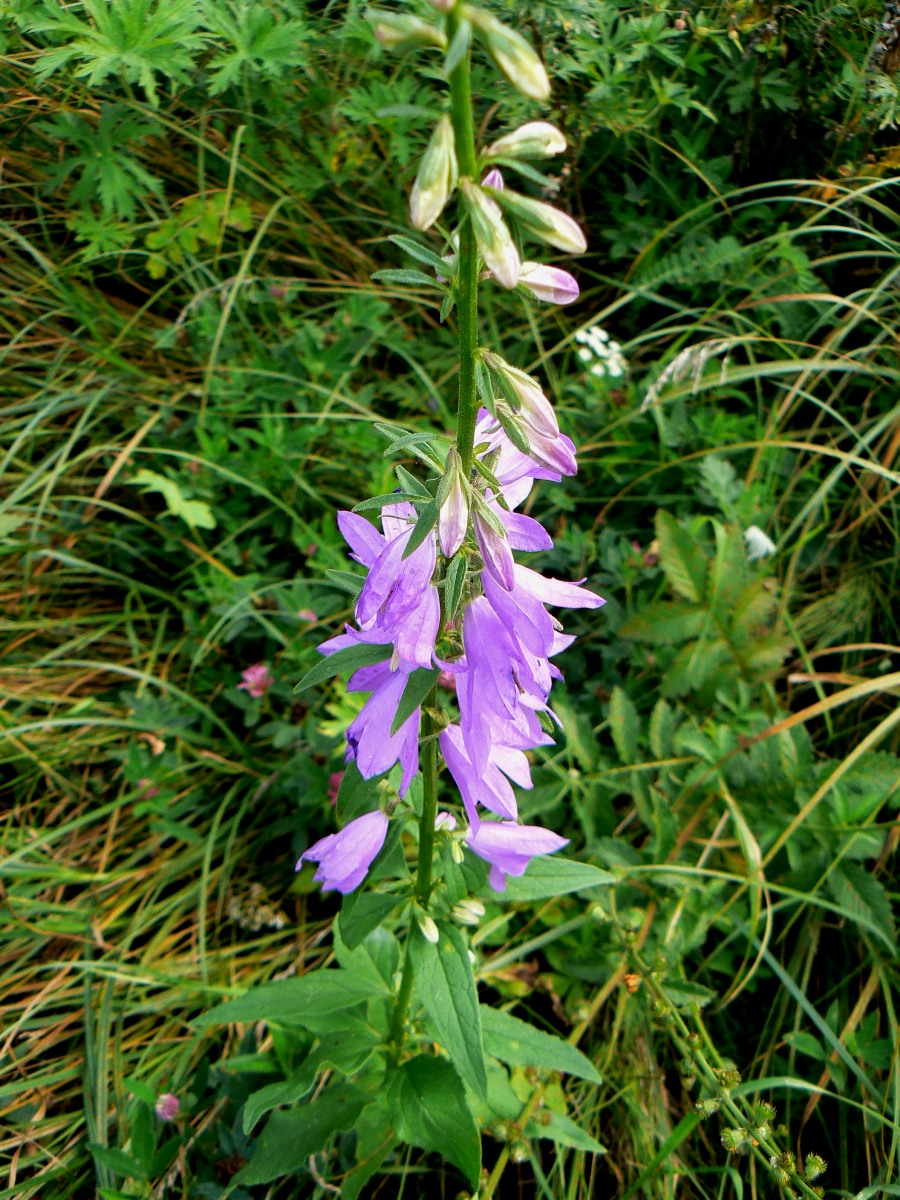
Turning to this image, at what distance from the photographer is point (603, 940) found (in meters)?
2.53

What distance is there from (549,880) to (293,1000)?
61 cm

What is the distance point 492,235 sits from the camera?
3.49 feet

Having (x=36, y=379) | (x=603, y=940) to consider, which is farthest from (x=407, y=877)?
(x=36, y=379)

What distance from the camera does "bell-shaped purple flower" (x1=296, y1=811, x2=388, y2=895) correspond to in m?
1.60

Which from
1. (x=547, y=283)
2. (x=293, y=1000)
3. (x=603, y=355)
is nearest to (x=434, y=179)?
(x=547, y=283)

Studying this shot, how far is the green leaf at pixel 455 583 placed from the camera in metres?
1.28

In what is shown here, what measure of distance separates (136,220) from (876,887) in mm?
3615

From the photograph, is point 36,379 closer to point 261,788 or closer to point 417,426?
point 417,426

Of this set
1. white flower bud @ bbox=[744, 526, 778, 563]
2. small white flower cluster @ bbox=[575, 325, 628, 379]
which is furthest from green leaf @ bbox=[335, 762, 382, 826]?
small white flower cluster @ bbox=[575, 325, 628, 379]

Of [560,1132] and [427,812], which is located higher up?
[427,812]

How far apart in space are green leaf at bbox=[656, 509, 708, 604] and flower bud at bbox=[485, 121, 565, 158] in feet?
5.71

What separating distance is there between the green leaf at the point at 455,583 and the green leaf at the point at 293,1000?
3.34 ft

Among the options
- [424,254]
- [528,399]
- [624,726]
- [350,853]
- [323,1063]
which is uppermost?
[424,254]

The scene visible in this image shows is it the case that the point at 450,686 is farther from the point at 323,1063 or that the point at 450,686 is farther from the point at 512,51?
the point at 512,51
